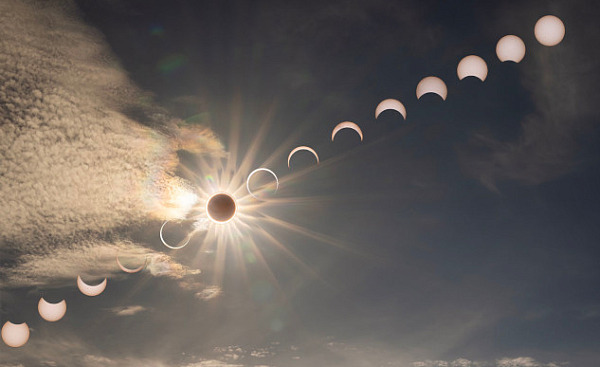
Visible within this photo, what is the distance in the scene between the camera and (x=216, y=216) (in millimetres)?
13852

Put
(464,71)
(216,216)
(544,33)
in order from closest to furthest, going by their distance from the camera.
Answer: (544,33)
(464,71)
(216,216)

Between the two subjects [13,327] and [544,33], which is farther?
[13,327]

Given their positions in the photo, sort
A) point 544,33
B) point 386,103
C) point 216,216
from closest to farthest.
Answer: point 544,33, point 216,216, point 386,103

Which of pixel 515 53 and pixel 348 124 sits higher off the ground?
pixel 348 124

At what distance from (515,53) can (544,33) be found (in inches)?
34.4

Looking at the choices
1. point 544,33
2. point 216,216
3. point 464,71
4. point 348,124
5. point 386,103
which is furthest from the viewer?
point 348,124

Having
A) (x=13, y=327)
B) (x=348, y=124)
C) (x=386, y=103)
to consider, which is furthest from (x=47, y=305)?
(x=386, y=103)

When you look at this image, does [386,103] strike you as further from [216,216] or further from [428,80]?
[216,216]

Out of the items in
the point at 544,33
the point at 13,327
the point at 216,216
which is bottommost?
the point at 13,327

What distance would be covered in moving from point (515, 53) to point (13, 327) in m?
18.4

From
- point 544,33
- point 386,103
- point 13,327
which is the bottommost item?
point 13,327

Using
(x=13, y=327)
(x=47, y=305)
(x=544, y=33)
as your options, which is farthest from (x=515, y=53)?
(x=13, y=327)

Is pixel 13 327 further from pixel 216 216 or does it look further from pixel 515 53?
pixel 515 53

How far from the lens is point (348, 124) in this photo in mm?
16172
